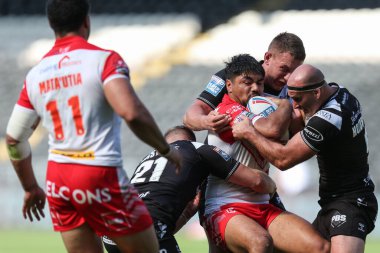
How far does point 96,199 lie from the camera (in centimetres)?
496

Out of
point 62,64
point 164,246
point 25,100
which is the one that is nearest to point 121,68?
point 62,64

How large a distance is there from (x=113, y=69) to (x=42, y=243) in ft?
27.6

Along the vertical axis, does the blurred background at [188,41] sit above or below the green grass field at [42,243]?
above

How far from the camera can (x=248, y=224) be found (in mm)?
6266

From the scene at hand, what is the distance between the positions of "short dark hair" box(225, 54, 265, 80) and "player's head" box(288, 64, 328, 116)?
0.92ft

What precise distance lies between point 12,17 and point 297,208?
9243 millimetres

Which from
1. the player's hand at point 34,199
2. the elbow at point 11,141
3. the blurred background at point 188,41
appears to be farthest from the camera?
the blurred background at point 188,41

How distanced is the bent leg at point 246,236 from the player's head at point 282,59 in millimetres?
1171

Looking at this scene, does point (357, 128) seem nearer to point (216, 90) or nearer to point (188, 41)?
point (216, 90)

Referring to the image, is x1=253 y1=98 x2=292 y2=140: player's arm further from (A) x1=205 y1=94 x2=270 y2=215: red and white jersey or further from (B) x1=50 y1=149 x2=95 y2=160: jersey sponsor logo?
(B) x1=50 y1=149 x2=95 y2=160: jersey sponsor logo

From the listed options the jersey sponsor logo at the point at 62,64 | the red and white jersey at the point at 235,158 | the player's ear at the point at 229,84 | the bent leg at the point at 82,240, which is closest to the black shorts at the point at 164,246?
the red and white jersey at the point at 235,158

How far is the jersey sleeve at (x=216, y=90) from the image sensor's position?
7012mm

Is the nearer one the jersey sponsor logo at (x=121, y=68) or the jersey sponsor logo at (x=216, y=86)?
the jersey sponsor logo at (x=121, y=68)

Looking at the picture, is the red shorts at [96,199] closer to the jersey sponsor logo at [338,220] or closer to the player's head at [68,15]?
the player's head at [68,15]
